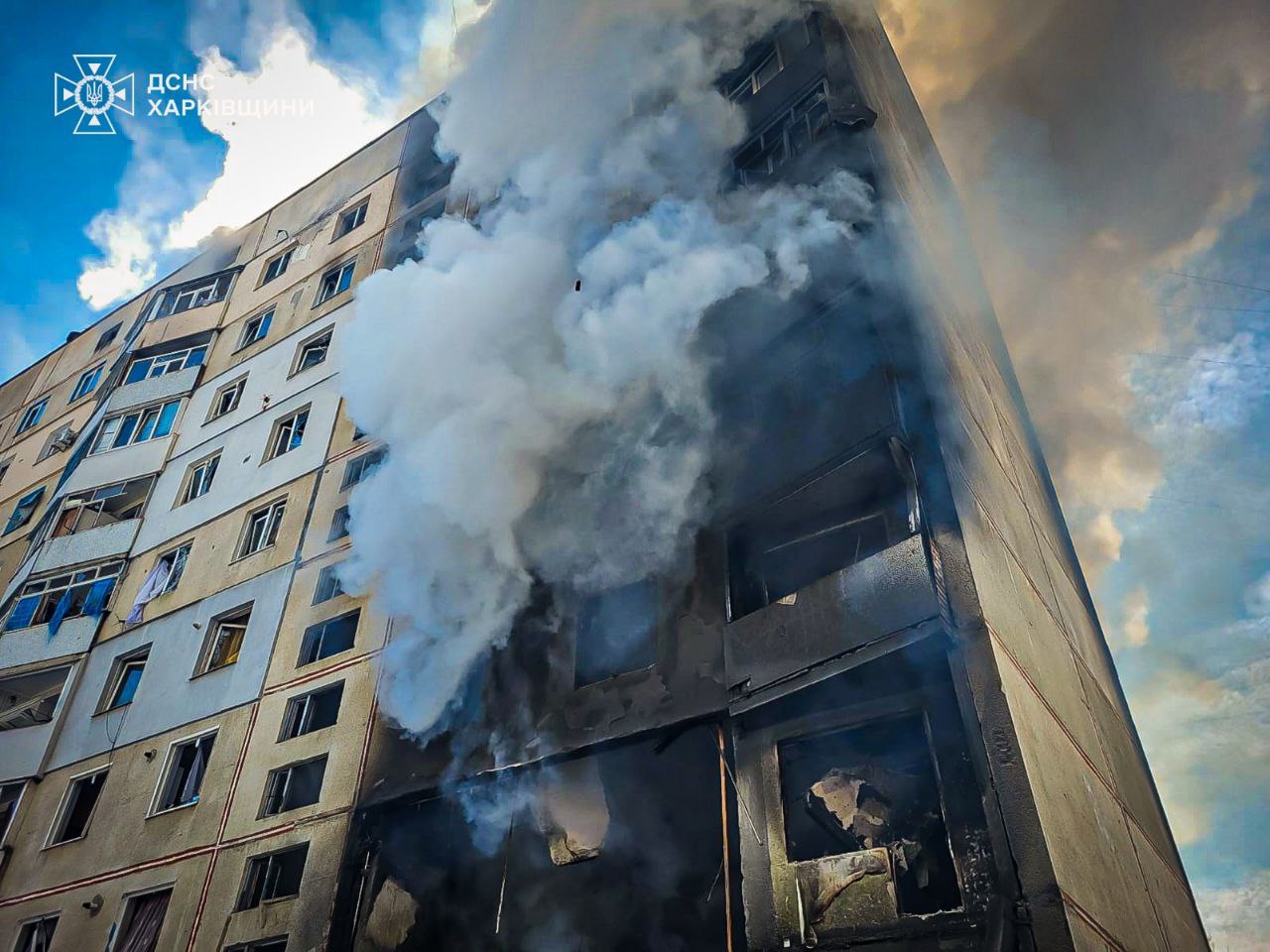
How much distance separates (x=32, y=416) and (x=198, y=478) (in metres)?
14.0

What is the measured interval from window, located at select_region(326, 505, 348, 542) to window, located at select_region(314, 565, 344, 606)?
0.62 m

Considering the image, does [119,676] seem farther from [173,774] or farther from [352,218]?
[352,218]

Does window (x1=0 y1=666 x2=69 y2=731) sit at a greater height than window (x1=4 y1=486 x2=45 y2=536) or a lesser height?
lesser

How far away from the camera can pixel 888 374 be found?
30.8 feet

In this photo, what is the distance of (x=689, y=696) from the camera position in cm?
901

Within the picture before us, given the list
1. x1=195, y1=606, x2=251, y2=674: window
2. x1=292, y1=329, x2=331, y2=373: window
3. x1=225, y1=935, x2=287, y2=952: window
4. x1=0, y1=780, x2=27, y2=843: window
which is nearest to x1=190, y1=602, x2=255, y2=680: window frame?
x1=195, y1=606, x2=251, y2=674: window

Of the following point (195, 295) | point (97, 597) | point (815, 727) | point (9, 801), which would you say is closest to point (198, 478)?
point (97, 597)

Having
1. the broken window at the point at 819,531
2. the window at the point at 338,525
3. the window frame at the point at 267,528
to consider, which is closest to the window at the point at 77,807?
the window frame at the point at 267,528

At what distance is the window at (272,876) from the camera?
36.1ft

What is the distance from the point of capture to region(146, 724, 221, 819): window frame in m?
12.8

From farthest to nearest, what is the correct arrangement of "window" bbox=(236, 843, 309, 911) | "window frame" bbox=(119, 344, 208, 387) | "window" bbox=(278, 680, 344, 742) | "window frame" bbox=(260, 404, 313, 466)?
"window frame" bbox=(119, 344, 208, 387), "window frame" bbox=(260, 404, 313, 466), "window" bbox=(278, 680, 344, 742), "window" bbox=(236, 843, 309, 911)

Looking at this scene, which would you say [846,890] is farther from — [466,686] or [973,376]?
[973,376]

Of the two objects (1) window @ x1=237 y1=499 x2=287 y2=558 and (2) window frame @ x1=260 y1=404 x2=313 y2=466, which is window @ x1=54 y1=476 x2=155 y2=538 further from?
(1) window @ x1=237 y1=499 x2=287 y2=558

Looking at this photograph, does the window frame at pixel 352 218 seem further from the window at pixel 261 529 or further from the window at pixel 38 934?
the window at pixel 38 934
